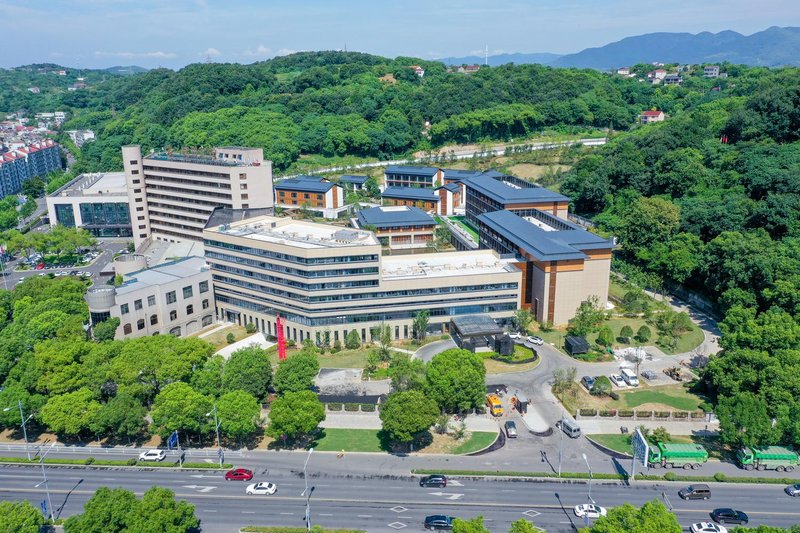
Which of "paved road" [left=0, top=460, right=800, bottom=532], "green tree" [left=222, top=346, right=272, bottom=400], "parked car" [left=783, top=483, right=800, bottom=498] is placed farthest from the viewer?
"green tree" [left=222, top=346, right=272, bottom=400]

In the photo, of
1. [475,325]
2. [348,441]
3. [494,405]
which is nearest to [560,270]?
[475,325]

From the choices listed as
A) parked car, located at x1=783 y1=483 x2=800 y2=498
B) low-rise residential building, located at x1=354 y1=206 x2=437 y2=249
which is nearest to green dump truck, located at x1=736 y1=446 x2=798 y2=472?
parked car, located at x1=783 y1=483 x2=800 y2=498

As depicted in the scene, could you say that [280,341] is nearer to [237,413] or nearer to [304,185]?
[237,413]

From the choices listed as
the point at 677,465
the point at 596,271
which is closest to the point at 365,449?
the point at 677,465

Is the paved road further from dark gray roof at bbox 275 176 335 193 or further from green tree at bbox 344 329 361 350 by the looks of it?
dark gray roof at bbox 275 176 335 193

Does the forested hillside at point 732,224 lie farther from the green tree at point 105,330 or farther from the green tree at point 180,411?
the green tree at point 105,330

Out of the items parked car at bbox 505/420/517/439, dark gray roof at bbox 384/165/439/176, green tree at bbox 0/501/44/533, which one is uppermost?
dark gray roof at bbox 384/165/439/176

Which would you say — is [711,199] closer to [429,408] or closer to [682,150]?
[682,150]
